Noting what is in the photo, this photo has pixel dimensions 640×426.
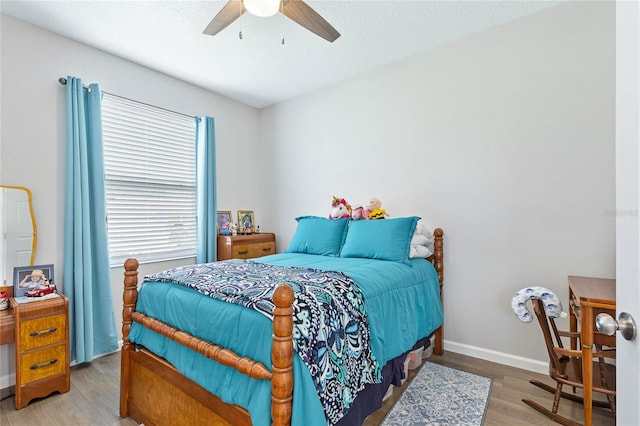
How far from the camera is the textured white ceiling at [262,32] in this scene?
2.29 m

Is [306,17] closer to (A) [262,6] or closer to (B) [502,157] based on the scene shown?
(A) [262,6]

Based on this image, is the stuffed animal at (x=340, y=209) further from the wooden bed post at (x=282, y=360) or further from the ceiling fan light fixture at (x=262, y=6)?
the wooden bed post at (x=282, y=360)

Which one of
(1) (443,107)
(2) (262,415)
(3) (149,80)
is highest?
(3) (149,80)

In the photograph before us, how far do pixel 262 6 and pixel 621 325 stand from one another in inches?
75.6

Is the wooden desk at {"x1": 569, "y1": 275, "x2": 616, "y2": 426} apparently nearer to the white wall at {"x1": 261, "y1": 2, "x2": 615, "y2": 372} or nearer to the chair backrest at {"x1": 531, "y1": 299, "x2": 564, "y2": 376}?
A: the chair backrest at {"x1": 531, "y1": 299, "x2": 564, "y2": 376}

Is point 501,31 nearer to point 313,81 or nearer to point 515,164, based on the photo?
point 515,164

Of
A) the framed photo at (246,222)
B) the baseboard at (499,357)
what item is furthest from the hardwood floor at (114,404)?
the framed photo at (246,222)

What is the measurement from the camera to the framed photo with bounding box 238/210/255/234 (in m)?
4.04

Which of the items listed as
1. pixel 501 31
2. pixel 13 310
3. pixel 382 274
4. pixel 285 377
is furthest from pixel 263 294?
pixel 501 31

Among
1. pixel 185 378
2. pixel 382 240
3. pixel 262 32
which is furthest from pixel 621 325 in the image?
pixel 262 32

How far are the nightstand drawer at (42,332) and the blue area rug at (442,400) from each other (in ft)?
7.40

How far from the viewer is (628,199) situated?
2.49 ft

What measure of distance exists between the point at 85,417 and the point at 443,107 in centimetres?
345

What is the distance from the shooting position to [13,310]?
7.02 ft
